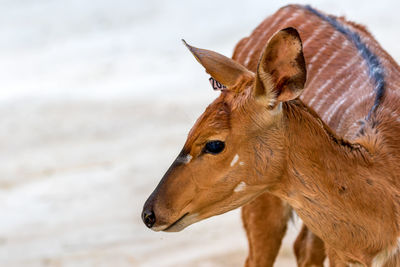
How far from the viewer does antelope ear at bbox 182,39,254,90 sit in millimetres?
3533

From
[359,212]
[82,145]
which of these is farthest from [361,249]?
[82,145]

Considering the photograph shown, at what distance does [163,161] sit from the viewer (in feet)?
23.9

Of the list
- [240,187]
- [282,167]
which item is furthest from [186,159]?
[282,167]

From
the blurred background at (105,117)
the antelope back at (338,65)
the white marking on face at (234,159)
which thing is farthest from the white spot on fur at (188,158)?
the blurred background at (105,117)

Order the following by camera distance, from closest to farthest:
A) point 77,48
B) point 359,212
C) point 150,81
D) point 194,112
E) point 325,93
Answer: point 359,212
point 325,93
point 194,112
point 150,81
point 77,48

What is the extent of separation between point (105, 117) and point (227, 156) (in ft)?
15.4

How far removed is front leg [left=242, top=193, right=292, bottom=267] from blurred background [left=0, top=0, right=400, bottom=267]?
1.07m

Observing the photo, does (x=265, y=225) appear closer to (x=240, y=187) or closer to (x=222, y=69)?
(x=240, y=187)

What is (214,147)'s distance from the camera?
3.43m

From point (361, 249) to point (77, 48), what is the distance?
6283 mm

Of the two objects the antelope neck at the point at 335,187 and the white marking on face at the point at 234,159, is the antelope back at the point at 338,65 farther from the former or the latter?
the white marking on face at the point at 234,159

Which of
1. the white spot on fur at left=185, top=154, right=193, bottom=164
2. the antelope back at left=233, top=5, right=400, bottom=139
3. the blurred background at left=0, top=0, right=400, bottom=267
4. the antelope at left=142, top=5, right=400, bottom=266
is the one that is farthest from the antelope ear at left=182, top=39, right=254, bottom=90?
the blurred background at left=0, top=0, right=400, bottom=267

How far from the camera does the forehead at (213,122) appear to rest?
3414mm

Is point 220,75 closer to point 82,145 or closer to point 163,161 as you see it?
point 163,161
